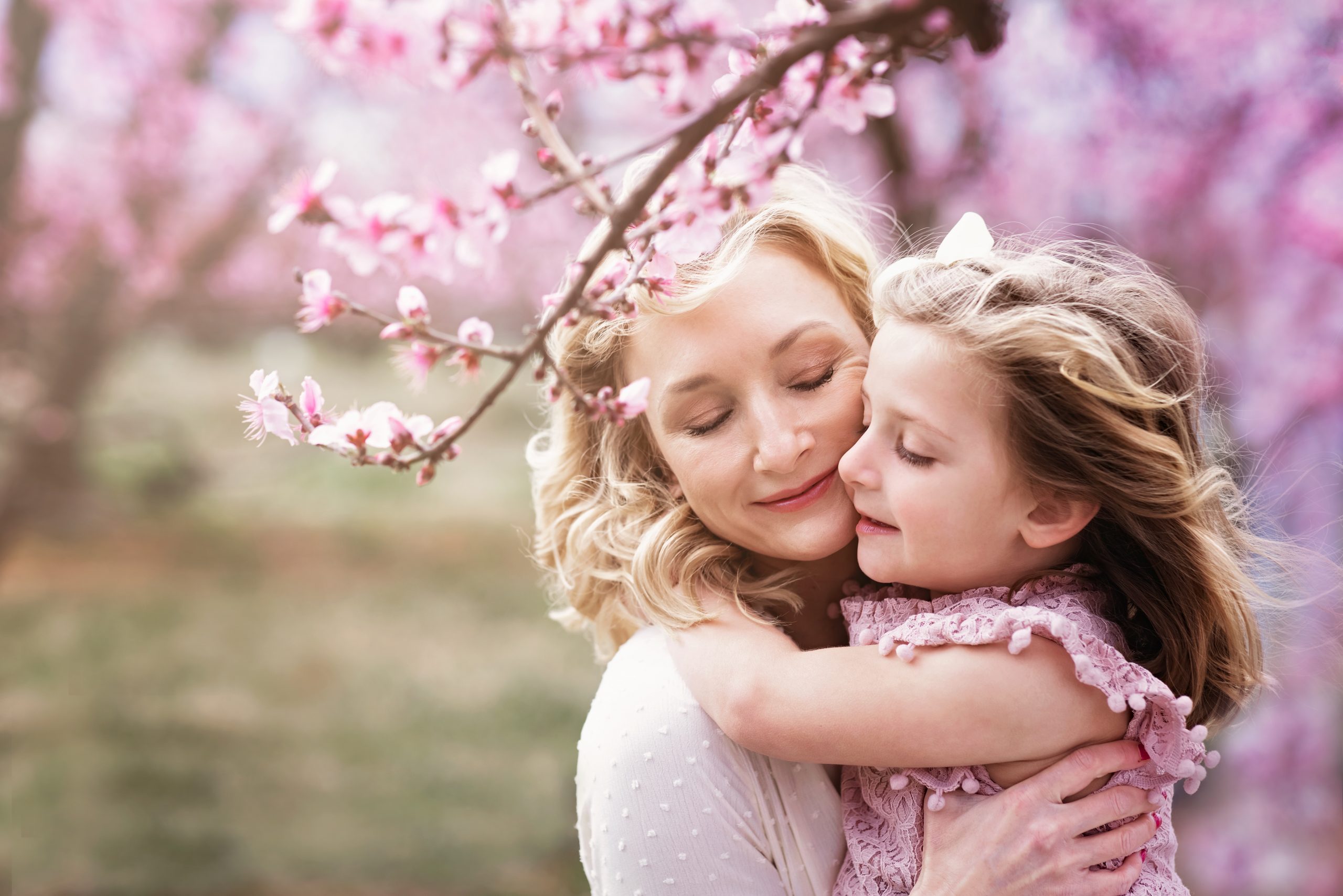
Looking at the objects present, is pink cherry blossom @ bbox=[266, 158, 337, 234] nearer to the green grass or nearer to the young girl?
the young girl

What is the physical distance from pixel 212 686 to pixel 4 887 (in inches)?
52.2

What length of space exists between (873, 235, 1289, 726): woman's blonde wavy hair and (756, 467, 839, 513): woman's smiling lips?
0.76 feet

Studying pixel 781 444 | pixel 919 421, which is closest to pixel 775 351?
pixel 781 444

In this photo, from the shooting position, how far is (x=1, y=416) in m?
5.67

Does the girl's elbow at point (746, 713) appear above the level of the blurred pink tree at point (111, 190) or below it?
below

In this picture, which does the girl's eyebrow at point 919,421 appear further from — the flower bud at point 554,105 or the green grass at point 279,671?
the green grass at point 279,671

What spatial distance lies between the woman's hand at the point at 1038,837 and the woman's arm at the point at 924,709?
34mm

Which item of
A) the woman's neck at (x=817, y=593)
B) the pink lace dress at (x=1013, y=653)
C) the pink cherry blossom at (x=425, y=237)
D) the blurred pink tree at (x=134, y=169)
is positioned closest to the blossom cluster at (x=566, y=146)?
the pink cherry blossom at (x=425, y=237)

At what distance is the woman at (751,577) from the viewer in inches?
54.9

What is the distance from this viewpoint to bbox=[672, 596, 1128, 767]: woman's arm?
133cm

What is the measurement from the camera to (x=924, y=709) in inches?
52.2

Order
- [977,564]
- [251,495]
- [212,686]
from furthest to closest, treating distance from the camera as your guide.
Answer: [251,495]
[212,686]
[977,564]

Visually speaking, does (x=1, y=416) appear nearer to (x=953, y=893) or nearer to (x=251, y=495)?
(x=251, y=495)

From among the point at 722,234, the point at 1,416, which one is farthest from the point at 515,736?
the point at 722,234
